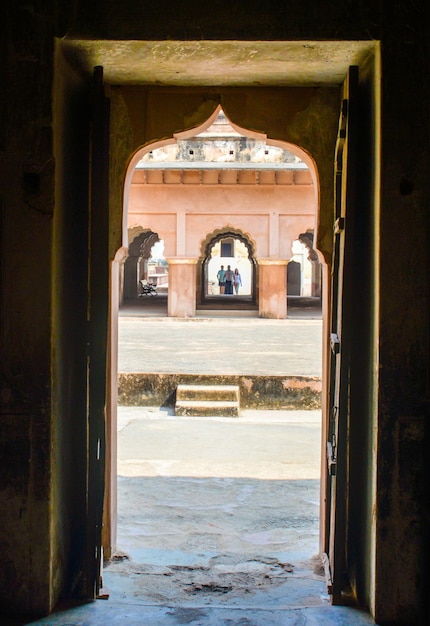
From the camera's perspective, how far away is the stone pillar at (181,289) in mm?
18984

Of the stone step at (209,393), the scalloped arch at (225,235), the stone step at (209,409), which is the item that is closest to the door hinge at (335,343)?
the stone step at (209,409)

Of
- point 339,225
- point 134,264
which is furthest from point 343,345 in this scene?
point 134,264

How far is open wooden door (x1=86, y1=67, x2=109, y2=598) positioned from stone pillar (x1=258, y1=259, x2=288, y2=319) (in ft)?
52.2

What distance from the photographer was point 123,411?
9141 mm

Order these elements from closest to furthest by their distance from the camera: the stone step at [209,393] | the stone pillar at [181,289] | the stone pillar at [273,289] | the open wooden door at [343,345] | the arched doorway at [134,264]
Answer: the open wooden door at [343,345] < the stone step at [209,393] < the stone pillar at [273,289] < the stone pillar at [181,289] < the arched doorway at [134,264]

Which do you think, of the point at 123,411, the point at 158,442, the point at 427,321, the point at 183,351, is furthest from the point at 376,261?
the point at 183,351

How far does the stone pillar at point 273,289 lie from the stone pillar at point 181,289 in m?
2.03

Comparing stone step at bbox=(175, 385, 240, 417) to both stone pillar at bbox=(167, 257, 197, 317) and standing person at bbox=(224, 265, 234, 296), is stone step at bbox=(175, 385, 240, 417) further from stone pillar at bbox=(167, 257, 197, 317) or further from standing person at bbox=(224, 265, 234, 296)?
standing person at bbox=(224, 265, 234, 296)

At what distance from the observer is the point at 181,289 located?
19.1 m

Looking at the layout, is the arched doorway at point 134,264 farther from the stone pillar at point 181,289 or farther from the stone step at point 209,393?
the stone step at point 209,393

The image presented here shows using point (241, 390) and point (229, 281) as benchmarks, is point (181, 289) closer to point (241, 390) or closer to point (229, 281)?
point (241, 390)

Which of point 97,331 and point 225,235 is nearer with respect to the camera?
point 97,331

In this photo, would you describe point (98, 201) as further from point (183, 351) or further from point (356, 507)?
point (183, 351)

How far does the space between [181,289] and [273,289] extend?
270 cm
